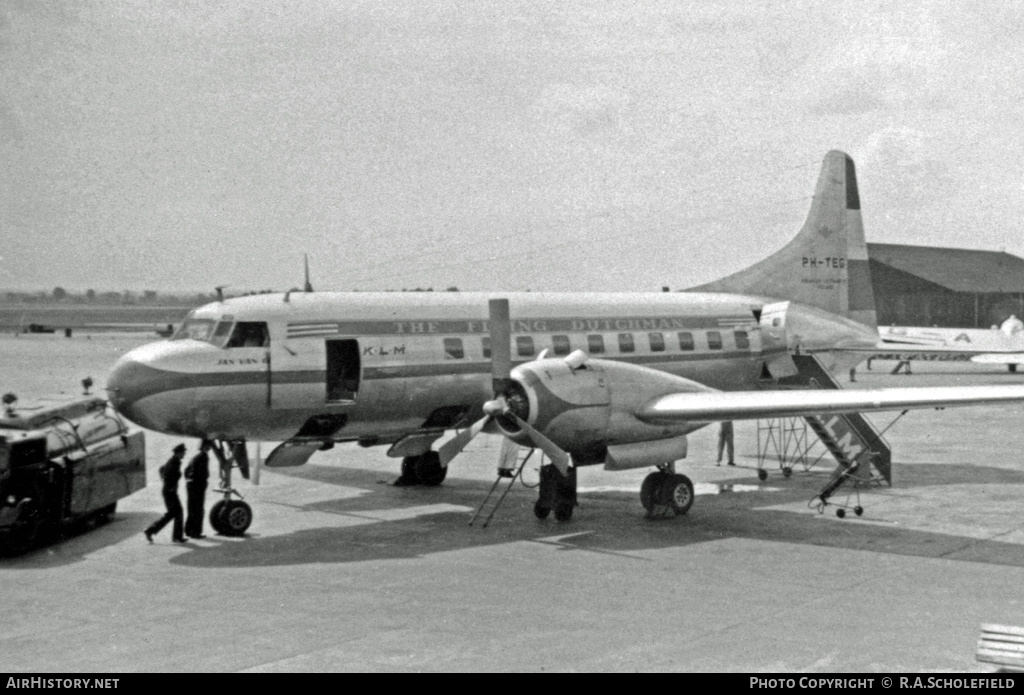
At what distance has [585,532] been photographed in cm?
1645

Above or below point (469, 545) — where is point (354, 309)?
above

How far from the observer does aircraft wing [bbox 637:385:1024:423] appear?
15484 millimetres

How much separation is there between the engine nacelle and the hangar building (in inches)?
3134

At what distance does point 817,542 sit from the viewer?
1562 cm

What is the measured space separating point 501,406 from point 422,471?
5368 millimetres

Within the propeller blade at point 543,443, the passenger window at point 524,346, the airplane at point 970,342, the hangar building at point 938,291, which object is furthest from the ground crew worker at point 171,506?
the hangar building at point 938,291

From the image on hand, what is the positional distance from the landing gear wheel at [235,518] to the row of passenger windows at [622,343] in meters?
4.63

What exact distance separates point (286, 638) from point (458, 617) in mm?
1818

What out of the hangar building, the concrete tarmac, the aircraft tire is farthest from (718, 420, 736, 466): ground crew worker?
the hangar building

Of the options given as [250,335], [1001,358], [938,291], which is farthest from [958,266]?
[250,335]

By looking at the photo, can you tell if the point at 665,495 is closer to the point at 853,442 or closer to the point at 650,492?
the point at 650,492

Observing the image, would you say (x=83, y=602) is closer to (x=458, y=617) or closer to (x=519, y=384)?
(x=458, y=617)

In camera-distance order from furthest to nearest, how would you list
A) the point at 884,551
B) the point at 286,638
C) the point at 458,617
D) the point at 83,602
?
the point at 884,551 → the point at 83,602 → the point at 458,617 → the point at 286,638
